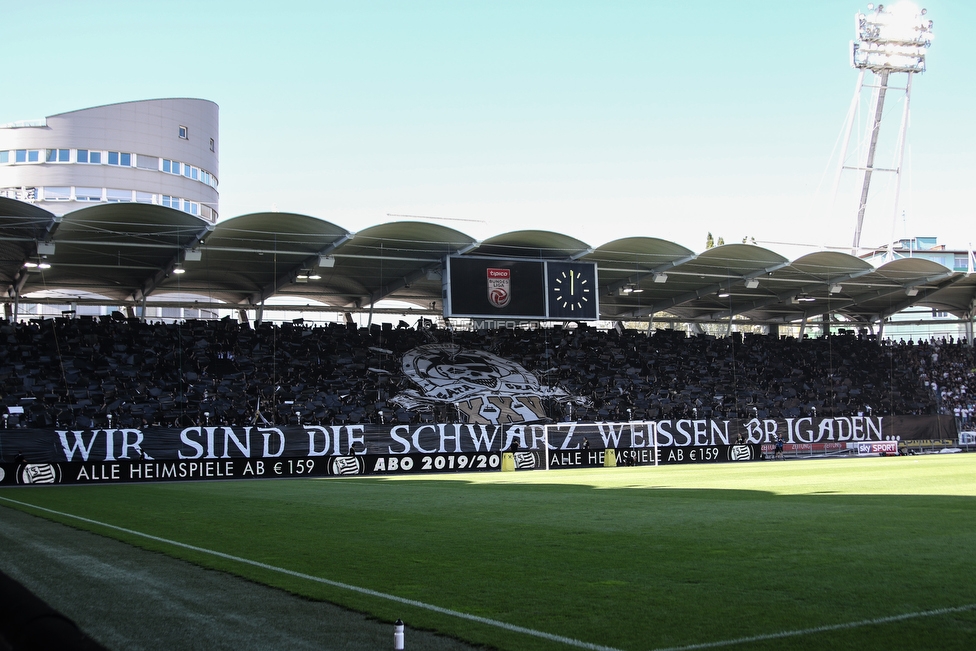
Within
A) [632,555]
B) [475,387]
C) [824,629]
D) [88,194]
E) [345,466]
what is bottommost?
[345,466]

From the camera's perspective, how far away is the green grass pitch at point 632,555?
21.1 feet

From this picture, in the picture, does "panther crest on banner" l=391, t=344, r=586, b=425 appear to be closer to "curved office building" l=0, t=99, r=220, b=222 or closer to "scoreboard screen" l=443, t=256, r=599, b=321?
"scoreboard screen" l=443, t=256, r=599, b=321

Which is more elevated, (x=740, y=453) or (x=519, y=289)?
(x=519, y=289)

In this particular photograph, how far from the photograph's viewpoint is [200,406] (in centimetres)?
3812

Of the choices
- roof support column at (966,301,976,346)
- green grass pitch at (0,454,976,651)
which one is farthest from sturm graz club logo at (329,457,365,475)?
roof support column at (966,301,976,346)

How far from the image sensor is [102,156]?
219 ft

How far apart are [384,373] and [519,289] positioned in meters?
7.72

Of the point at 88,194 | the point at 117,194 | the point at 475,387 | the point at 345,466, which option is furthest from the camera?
the point at 117,194

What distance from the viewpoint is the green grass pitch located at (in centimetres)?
643

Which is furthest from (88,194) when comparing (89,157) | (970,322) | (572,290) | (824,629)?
(824,629)

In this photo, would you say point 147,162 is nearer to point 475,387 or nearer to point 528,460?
point 475,387

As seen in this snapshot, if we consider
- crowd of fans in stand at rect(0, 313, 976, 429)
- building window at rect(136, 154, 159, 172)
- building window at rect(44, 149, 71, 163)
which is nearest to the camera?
crowd of fans in stand at rect(0, 313, 976, 429)

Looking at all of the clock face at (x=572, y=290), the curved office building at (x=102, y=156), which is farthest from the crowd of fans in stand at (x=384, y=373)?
the curved office building at (x=102, y=156)

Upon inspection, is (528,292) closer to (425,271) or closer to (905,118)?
(425,271)
